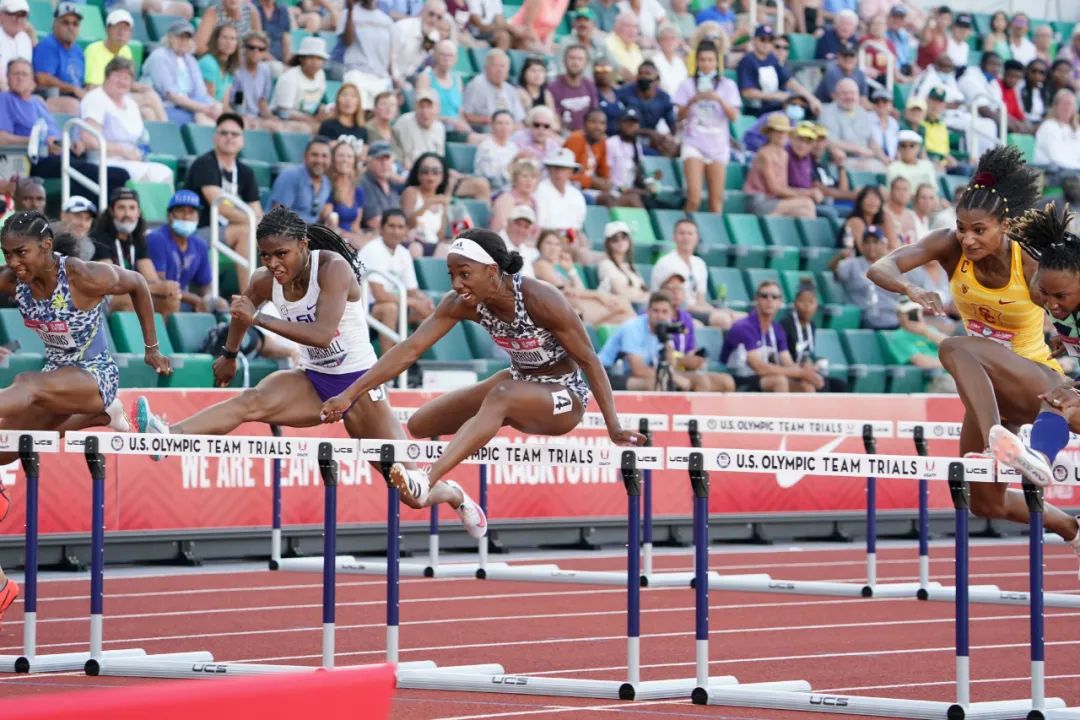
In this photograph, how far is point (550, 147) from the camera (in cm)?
1728

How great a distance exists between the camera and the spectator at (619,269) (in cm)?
1636

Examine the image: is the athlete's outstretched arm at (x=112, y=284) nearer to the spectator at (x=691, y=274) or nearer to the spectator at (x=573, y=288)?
the spectator at (x=573, y=288)

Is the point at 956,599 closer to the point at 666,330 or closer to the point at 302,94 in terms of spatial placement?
the point at 666,330

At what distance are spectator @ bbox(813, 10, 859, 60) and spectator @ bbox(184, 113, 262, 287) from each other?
9.49 meters

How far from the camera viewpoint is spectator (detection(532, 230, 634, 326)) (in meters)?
15.8

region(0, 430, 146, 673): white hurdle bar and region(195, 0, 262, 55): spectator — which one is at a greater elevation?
region(195, 0, 262, 55): spectator

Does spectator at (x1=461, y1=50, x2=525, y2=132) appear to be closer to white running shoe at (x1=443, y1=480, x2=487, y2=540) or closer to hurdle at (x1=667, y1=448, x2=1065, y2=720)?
white running shoe at (x1=443, y1=480, x2=487, y2=540)

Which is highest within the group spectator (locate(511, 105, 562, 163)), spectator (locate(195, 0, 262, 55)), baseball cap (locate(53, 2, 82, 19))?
spectator (locate(195, 0, 262, 55))

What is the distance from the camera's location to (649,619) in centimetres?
1109

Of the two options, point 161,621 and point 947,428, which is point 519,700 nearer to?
point 161,621

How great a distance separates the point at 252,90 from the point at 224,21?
64cm

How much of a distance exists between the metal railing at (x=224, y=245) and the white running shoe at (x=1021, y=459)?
7.46 metres

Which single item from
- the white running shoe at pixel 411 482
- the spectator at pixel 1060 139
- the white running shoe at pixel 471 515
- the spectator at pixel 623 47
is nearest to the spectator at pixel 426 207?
the spectator at pixel 623 47

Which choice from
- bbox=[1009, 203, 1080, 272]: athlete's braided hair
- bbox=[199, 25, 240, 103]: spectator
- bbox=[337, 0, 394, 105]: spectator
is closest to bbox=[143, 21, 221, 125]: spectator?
bbox=[199, 25, 240, 103]: spectator
